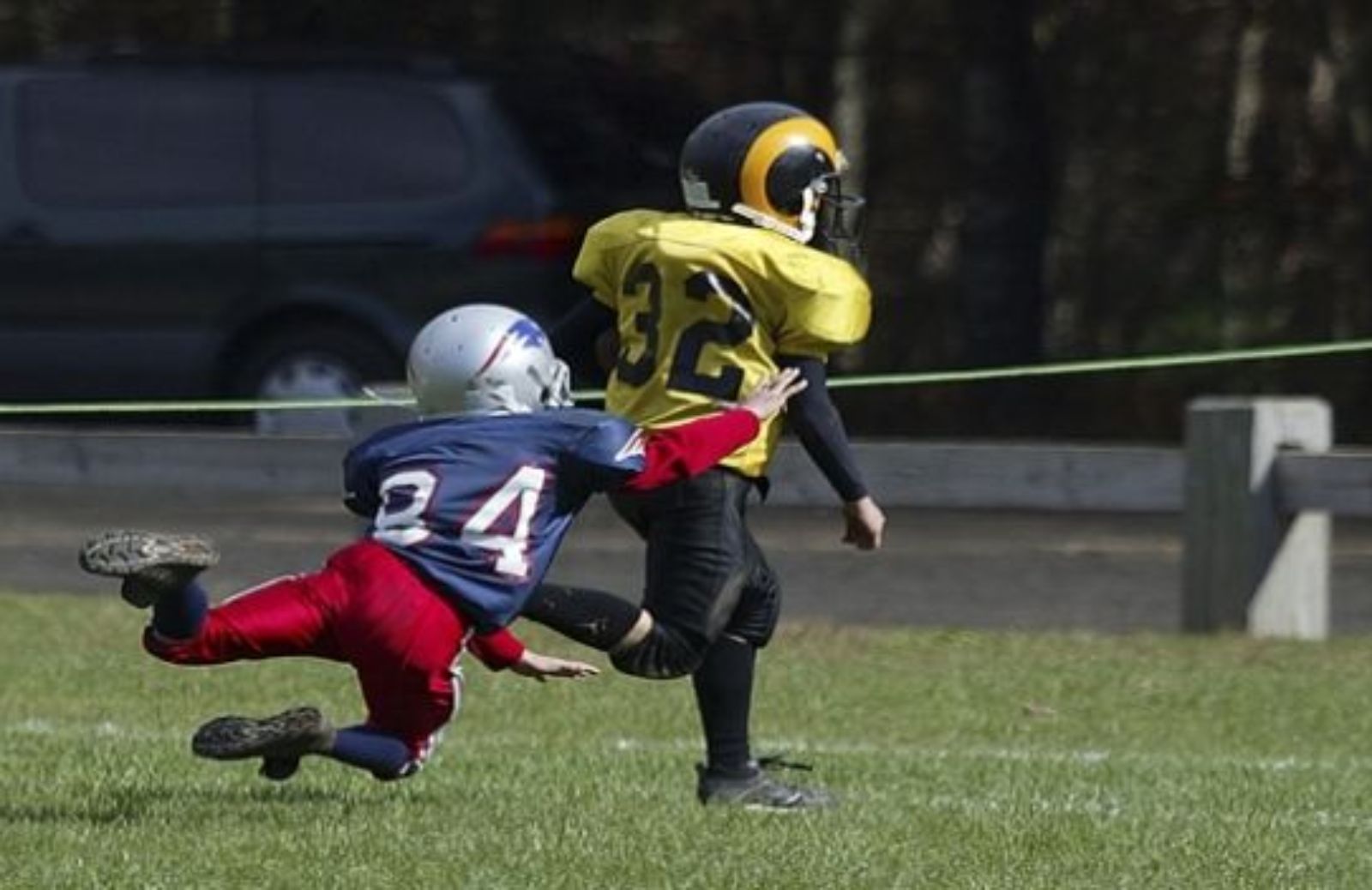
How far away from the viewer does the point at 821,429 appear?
8.56 meters

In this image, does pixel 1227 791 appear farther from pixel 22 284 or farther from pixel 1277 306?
pixel 1277 306

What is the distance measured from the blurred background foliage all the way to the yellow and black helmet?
11670mm

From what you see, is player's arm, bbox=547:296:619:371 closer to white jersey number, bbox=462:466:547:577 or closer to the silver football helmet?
the silver football helmet

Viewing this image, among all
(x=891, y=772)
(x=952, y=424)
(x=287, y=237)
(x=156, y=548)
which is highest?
(x=156, y=548)

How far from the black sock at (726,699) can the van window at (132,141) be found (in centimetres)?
940

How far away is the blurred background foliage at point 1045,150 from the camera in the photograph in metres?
21.1

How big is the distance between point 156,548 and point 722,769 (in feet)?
5.64

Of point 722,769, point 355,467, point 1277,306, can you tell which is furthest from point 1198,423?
point 1277,306

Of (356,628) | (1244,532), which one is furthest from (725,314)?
(1244,532)

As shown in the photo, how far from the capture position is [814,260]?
339 inches

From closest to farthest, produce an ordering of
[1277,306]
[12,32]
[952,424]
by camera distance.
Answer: [952,424] < [1277,306] < [12,32]

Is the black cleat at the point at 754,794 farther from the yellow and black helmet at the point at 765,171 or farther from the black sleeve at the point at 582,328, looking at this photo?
the yellow and black helmet at the point at 765,171

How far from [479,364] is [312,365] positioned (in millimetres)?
9408

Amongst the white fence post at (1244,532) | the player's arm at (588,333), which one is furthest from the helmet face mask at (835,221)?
the white fence post at (1244,532)
